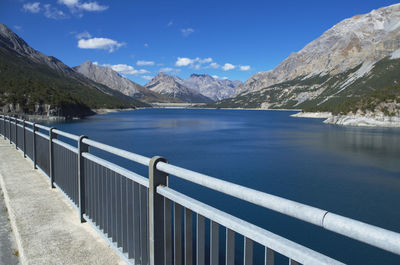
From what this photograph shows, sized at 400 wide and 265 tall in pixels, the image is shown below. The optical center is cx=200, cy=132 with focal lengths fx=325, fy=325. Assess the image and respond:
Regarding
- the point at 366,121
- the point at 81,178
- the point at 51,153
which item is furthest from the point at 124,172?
the point at 366,121

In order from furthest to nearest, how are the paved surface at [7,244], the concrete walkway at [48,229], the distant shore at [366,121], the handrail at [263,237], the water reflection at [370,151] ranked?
1. the distant shore at [366,121]
2. the water reflection at [370,151]
3. the paved surface at [7,244]
4. the concrete walkway at [48,229]
5. the handrail at [263,237]

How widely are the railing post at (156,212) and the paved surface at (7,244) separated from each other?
2.51m

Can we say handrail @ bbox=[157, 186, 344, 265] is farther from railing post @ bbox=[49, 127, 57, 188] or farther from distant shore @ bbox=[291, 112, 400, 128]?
distant shore @ bbox=[291, 112, 400, 128]

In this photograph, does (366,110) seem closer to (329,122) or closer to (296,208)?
(329,122)

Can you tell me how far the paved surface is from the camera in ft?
15.2

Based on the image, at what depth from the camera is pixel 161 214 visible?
3.27m

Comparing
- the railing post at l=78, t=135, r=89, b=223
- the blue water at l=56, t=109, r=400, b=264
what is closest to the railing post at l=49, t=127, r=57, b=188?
the railing post at l=78, t=135, r=89, b=223

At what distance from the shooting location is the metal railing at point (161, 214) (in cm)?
180

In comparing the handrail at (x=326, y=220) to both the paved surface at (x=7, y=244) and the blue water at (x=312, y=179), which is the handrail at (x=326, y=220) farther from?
the blue water at (x=312, y=179)

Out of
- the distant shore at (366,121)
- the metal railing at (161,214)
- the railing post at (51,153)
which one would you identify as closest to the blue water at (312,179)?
the railing post at (51,153)

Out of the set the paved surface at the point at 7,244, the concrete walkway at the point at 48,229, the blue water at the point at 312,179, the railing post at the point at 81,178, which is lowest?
the blue water at the point at 312,179

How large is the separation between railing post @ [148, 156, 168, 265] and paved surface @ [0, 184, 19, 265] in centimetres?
251

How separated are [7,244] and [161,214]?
331 centimetres

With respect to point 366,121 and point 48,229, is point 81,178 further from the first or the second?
point 366,121
